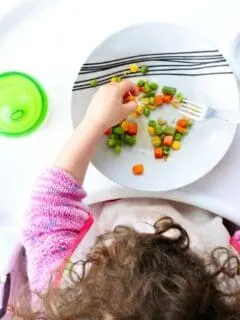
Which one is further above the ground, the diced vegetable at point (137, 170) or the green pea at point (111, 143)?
the green pea at point (111, 143)

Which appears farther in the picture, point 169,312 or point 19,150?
point 19,150

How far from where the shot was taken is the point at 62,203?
2.96ft

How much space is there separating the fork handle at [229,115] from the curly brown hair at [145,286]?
177 mm

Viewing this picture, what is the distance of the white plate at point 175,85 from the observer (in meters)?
0.93

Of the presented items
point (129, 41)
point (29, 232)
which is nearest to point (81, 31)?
point (129, 41)

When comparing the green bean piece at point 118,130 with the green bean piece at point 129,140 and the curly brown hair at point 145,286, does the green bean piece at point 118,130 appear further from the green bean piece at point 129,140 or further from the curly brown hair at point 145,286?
the curly brown hair at point 145,286

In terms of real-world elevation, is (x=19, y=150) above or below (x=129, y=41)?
below

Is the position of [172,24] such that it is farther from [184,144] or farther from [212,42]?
[184,144]

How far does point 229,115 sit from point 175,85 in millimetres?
85

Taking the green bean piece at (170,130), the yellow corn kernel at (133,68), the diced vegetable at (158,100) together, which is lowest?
the green bean piece at (170,130)

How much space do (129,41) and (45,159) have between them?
194mm

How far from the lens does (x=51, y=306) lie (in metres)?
0.78

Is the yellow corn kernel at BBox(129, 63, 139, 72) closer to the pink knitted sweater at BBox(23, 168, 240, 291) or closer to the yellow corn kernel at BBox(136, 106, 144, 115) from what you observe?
the yellow corn kernel at BBox(136, 106, 144, 115)

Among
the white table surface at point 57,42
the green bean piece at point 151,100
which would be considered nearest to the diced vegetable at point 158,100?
the green bean piece at point 151,100
